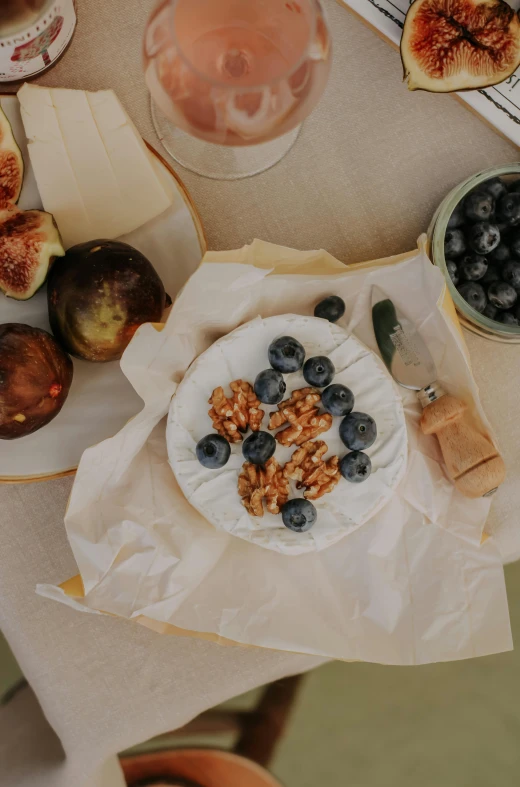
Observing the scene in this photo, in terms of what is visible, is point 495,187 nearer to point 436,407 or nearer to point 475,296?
point 475,296

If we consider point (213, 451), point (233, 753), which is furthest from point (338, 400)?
point (233, 753)

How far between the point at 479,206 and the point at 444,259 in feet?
0.24

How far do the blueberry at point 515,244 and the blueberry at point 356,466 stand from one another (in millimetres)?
311

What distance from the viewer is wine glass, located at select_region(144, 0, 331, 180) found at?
0.62m

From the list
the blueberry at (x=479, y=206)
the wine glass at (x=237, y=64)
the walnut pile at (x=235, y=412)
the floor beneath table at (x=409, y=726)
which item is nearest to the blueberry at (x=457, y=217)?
the blueberry at (x=479, y=206)

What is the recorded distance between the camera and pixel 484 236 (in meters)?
0.72

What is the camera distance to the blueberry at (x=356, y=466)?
2.29ft

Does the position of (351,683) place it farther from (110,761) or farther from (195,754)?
(110,761)

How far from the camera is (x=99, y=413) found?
0.73 meters

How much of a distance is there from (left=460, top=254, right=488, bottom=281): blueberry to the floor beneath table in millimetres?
758

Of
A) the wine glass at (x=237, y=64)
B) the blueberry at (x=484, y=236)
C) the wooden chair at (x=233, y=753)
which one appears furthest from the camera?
the wooden chair at (x=233, y=753)

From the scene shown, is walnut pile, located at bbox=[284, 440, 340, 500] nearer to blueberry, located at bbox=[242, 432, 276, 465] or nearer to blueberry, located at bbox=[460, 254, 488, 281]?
blueberry, located at bbox=[242, 432, 276, 465]

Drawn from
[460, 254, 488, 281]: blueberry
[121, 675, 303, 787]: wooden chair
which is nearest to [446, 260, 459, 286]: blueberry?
[460, 254, 488, 281]: blueberry

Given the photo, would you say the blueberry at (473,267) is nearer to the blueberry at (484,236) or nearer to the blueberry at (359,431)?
the blueberry at (484,236)
